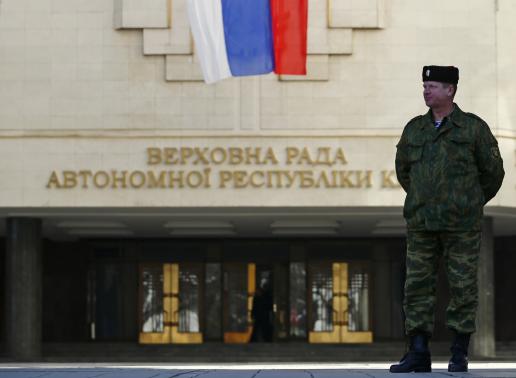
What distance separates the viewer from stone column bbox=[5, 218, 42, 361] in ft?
99.7

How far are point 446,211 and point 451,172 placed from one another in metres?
0.28

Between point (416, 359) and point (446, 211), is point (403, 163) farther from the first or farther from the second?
point (416, 359)

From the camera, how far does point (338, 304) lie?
127 feet

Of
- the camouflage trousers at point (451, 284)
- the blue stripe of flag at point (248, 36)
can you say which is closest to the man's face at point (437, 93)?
the camouflage trousers at point (451, 284)

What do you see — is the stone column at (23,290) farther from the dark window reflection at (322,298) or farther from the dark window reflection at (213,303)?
the dark window reflection at (322,298)

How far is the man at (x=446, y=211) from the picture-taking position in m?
9.02

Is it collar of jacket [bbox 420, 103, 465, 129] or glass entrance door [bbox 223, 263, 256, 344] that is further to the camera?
glass entrance door [bbox 223, 263, 256, 344]

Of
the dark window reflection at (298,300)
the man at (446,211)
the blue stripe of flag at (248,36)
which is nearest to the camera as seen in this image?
the man at (446,211)

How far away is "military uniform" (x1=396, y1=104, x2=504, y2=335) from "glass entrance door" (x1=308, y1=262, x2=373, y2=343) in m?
29.7

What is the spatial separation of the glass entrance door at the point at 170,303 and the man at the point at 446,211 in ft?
98.4

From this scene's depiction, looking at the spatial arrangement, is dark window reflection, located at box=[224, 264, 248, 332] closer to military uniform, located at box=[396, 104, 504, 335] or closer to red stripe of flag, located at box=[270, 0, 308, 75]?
red stripe of flag, located at box=[270, 0, 308, 75]

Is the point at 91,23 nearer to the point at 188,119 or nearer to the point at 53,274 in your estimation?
the point at 188,119

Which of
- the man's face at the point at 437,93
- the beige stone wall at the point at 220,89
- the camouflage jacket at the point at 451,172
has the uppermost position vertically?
the beige stone wall at the point at 220,89

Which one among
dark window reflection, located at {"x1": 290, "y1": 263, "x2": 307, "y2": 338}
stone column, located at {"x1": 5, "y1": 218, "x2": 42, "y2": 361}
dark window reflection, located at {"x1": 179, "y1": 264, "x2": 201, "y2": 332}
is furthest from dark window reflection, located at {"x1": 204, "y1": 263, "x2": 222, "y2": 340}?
stone column, located at {"x1": 5, "y1": 218, "x2": 42, "y2": 361}
